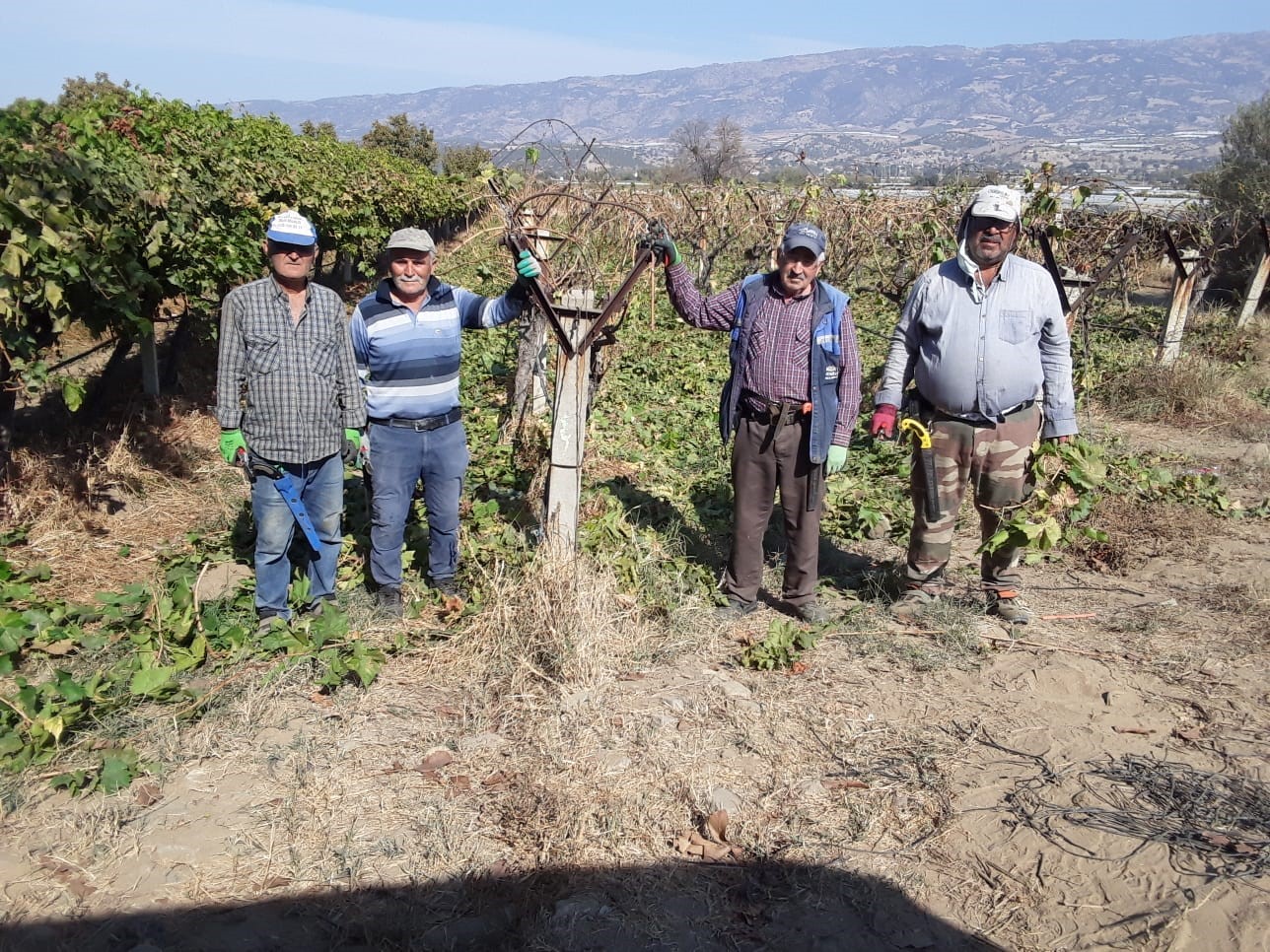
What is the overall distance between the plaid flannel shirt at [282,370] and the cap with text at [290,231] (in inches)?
8.5

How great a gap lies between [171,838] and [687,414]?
5.96 m

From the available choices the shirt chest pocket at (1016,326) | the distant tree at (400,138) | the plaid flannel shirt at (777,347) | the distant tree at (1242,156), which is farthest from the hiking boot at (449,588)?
the distant tree at (400,138)

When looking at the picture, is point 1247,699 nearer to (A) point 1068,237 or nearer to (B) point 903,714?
(B) point 903,714

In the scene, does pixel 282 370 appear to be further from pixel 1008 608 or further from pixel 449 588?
pixel 1008 608

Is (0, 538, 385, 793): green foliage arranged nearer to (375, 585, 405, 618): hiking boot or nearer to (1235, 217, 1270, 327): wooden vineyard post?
(375, 585, 405, 618): hiking boot

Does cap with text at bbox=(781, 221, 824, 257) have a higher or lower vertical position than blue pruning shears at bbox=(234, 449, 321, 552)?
higher

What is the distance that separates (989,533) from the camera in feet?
14.3

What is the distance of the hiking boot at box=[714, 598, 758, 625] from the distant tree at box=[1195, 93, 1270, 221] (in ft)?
68.2

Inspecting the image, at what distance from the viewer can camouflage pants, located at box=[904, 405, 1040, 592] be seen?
4.05 metres

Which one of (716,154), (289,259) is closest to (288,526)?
(289,259)

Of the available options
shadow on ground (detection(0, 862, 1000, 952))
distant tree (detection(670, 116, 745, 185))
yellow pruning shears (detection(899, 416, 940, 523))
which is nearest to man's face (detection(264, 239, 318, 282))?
shadow on ground (detection(0, 862, 1000, 952))

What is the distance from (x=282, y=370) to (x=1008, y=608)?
3487 mm

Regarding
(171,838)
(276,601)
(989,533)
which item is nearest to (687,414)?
(989,533)

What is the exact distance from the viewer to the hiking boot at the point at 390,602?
429 centimetres
